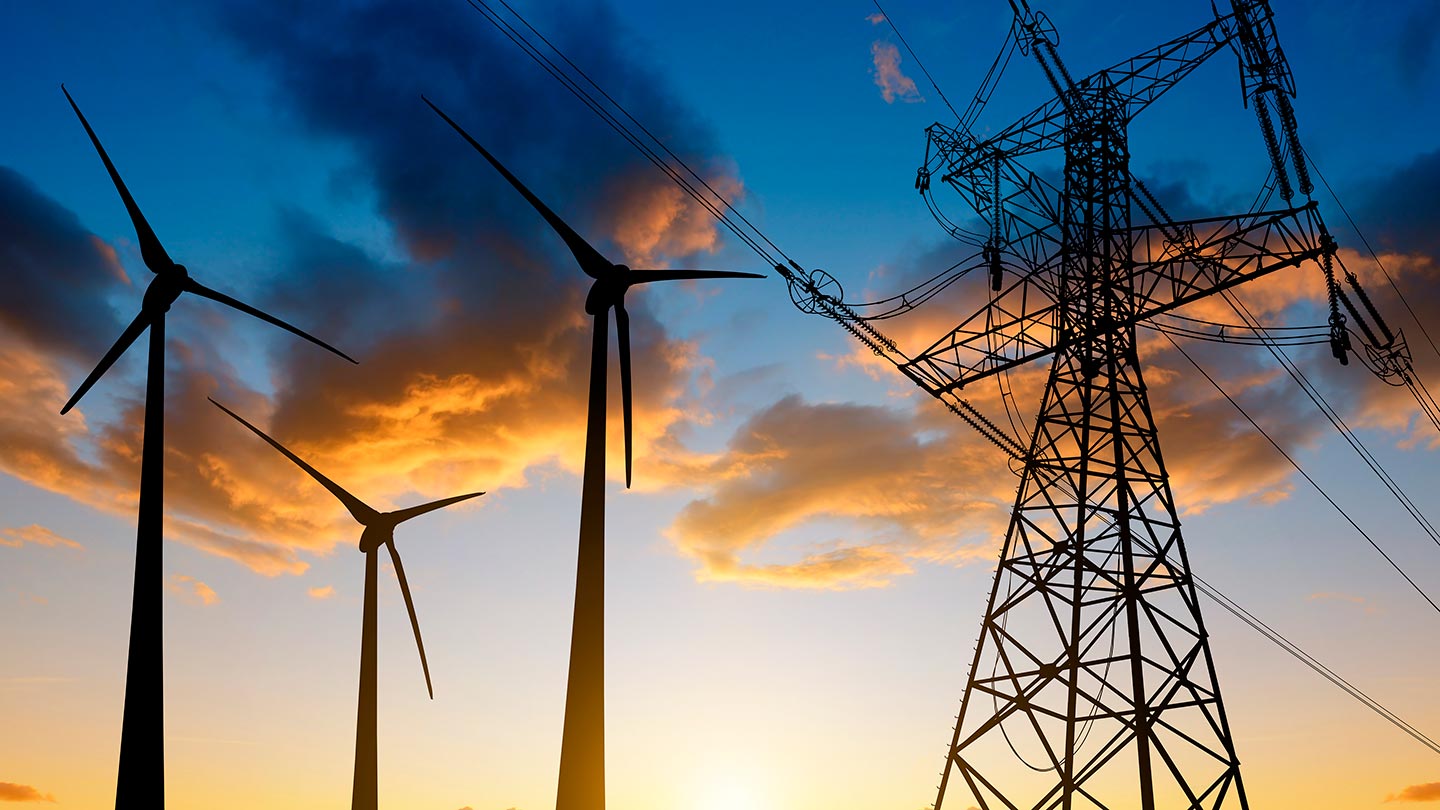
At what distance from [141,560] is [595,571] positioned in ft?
43.4

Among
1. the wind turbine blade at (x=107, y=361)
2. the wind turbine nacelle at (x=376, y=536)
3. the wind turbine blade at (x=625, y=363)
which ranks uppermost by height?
the wind turbine nacelle at (x=376, y=536)

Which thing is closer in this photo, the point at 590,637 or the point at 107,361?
the point at 590,637

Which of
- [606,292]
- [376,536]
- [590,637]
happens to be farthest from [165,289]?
[376,536]

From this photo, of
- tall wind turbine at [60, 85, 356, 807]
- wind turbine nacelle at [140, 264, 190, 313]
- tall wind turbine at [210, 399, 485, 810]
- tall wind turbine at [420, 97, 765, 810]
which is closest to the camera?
tall wind turbine at [420, 97, 765, 810]

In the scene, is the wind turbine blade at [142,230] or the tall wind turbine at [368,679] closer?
the wind turbine blade at [142,230]

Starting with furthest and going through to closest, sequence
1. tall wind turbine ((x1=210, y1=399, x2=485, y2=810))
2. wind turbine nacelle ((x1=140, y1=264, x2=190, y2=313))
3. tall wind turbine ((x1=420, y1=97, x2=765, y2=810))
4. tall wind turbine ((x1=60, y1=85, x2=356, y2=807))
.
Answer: tall wind turbine ((x1=210, y1=399, x2=485, y2=810))
wind turbine nacelle ((x1=140, y1=264, x2=190, y2=313))
tall wind turbine ((x1=60, y1=85, x2=356, y2=807))
tall wind turbine ((x1=420, y1=97, x2=765, y2=810))

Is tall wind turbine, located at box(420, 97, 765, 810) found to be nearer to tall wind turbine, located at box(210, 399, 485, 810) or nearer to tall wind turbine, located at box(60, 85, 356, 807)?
tall wind turbine, located at box(60, 85, 356, 807)

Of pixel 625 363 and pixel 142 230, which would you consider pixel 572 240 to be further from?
pixel 142 230

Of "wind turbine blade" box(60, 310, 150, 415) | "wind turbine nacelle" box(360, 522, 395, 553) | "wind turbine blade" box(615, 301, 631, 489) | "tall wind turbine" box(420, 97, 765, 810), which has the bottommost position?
"tall wind turbine" box(420, 97, 765, 810)

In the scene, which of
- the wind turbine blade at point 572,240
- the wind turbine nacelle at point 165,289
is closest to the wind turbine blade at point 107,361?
the wind turbine nacelle at point 165,289

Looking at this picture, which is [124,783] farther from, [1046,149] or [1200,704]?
[1046,149]

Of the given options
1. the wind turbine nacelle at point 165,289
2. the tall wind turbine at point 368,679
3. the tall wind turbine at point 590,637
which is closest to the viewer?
the tall wind turbine at point 590,637

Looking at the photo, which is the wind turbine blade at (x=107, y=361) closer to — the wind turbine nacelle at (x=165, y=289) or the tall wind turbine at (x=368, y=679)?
the wind turbine nacelle at (x=165, y=289)

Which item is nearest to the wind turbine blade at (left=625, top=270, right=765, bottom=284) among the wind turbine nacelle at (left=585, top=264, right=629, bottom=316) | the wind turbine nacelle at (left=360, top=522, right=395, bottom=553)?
the wind turbine nacelle at (left=585, top=264, right=629, bottom=316)
